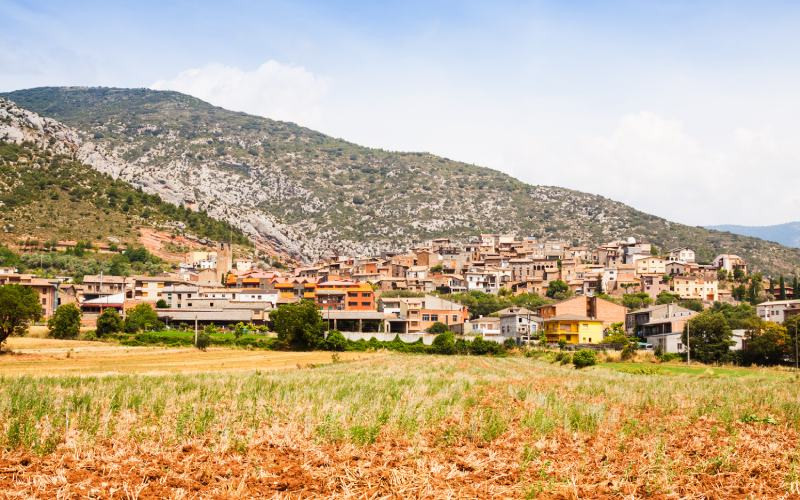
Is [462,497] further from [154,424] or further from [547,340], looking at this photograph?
[547,340]

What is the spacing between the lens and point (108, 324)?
7694cm

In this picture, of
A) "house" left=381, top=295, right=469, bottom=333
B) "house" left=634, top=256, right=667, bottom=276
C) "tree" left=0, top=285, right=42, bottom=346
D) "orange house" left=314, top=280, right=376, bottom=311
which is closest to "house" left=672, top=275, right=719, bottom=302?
"house" left=634, top=256, right=667, bottom=276

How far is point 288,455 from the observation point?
10547 mm

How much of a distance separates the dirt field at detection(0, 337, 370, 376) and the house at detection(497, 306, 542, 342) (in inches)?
1191

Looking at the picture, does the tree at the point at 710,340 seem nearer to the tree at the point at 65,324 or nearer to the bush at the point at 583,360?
the bush at the point at 583,360

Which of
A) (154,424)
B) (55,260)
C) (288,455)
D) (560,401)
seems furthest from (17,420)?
(55,260)

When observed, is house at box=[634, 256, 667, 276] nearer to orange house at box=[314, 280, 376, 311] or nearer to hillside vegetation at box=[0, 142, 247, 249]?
orange house at box=[314, 280, 376, 311]

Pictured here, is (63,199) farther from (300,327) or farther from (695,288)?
(695,288)

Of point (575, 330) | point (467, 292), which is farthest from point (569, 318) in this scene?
point (467, 292)

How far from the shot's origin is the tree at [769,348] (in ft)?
217

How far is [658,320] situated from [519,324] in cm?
1792

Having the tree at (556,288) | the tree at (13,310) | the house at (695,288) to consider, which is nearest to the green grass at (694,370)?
the tree at (13,310)

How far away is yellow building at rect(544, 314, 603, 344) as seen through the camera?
94.6m

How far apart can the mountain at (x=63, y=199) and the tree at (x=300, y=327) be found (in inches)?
2746
